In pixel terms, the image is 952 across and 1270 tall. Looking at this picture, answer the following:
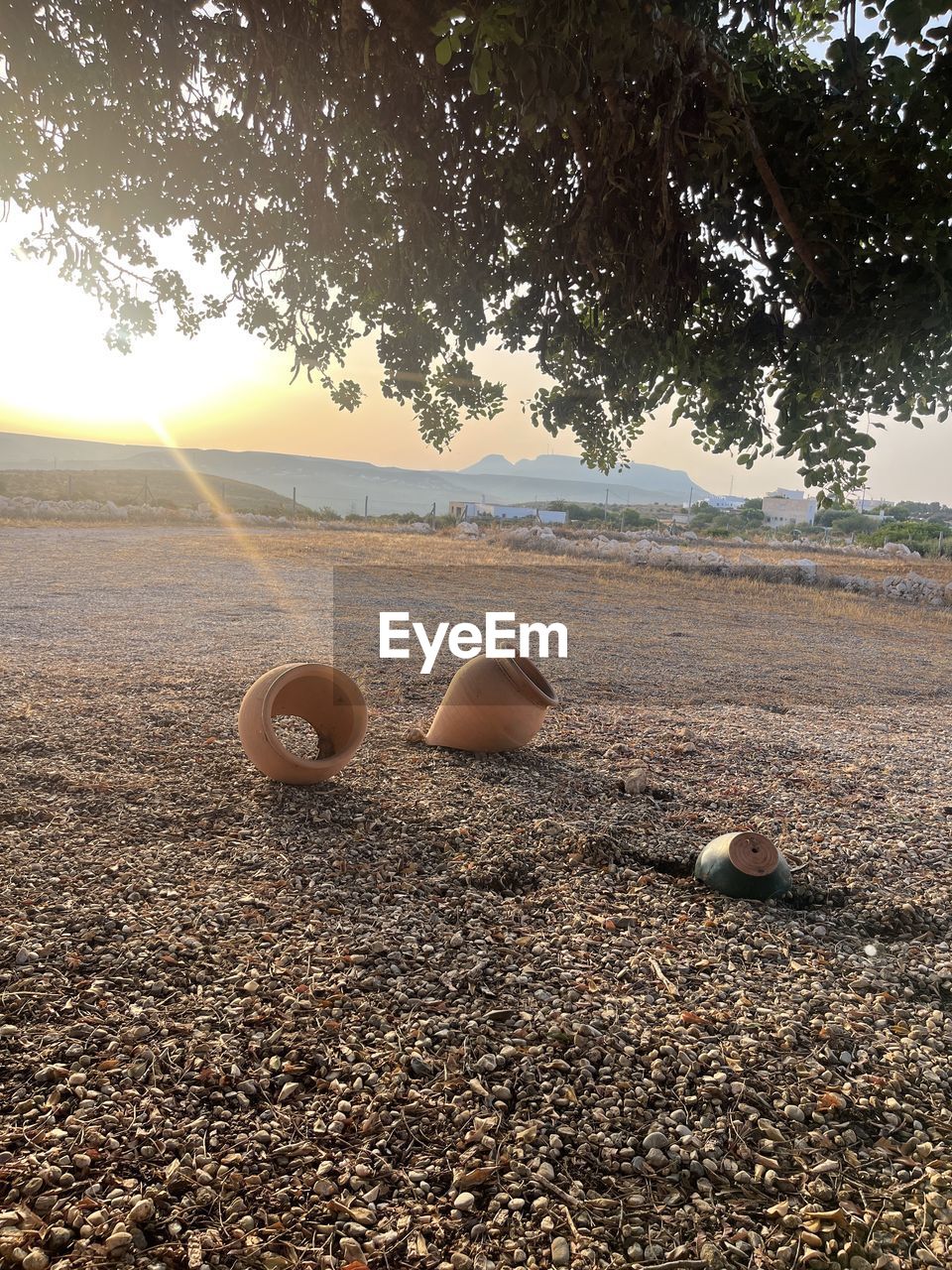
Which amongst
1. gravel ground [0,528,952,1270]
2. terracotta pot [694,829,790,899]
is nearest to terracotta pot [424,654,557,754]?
gravel ground [0,528,952,1270]

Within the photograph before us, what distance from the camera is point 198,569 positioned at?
14.7 meters

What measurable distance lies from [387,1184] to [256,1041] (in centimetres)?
59

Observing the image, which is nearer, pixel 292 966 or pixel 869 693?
pixel 292 966

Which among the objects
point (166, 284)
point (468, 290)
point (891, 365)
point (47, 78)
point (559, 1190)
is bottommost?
point (559, 1190)

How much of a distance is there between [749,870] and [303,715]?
2.48m

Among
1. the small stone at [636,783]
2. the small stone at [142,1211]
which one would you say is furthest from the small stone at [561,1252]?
the small stone at [636,783]

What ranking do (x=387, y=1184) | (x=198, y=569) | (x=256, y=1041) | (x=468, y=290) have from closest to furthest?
(x=387, y=1184) < (x=256, y=1041) < (x=468, y=290) < (x=198, y=569)

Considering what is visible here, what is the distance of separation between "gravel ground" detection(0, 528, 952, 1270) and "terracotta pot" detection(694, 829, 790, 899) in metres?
0.10

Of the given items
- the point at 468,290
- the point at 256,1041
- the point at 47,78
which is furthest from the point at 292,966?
the point at 47,78

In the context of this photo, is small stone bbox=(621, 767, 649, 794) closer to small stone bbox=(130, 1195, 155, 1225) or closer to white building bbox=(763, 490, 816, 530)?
small stone bbox=(130, 1195, 155, 1225)

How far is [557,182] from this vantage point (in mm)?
5000

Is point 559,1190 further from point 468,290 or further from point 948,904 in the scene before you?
point 468,290

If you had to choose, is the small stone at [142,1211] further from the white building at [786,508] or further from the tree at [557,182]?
the white building at [786,508]

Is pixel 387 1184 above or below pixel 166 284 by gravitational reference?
below
